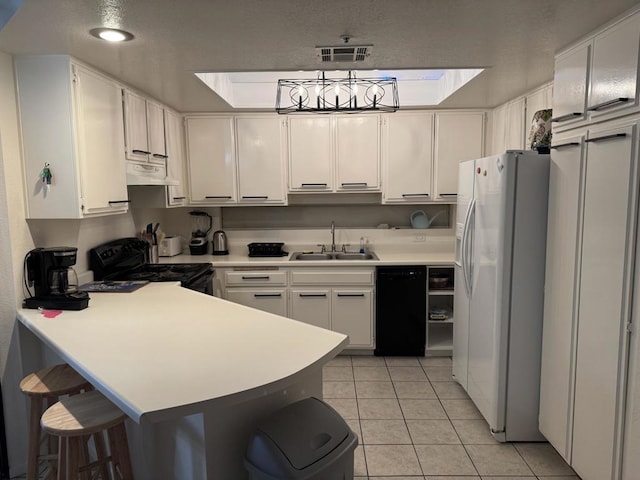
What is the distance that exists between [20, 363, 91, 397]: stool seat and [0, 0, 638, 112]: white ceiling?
1539 millimetres

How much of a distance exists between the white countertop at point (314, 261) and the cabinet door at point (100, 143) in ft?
4.14

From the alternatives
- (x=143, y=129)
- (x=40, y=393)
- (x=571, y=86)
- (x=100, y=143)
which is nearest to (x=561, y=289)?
(x=571, y=86)

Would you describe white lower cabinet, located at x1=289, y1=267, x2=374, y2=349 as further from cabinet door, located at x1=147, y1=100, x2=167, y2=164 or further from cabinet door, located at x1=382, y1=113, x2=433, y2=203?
cabinet door, located at x1=147, y1=100, x2=167, y2=164

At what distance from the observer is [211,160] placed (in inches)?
165

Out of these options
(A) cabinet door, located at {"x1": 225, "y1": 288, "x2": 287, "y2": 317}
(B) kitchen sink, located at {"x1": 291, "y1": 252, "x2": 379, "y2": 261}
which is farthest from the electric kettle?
(B) kitchen sink, located at {"x1": 291, "y1": 252, "x2": 379, "y2": 261}

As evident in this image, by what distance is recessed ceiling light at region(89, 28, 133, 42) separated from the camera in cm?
200

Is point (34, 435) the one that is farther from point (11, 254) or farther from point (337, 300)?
point (337, 300)

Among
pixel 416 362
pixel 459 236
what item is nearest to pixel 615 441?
pixel 459 236

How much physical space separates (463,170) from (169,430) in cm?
247

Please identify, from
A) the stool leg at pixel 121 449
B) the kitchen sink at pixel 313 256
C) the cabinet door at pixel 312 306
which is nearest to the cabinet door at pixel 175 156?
the kitchen sink at pixel 313 256

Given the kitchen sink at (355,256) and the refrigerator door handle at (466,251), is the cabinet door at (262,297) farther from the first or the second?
the refrigerator door handle at (466,251)

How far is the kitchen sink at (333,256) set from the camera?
4.18m

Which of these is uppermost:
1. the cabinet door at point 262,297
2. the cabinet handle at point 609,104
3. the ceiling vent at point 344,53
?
the ceiling vent at point 344,53

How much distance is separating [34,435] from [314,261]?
7.87ft
